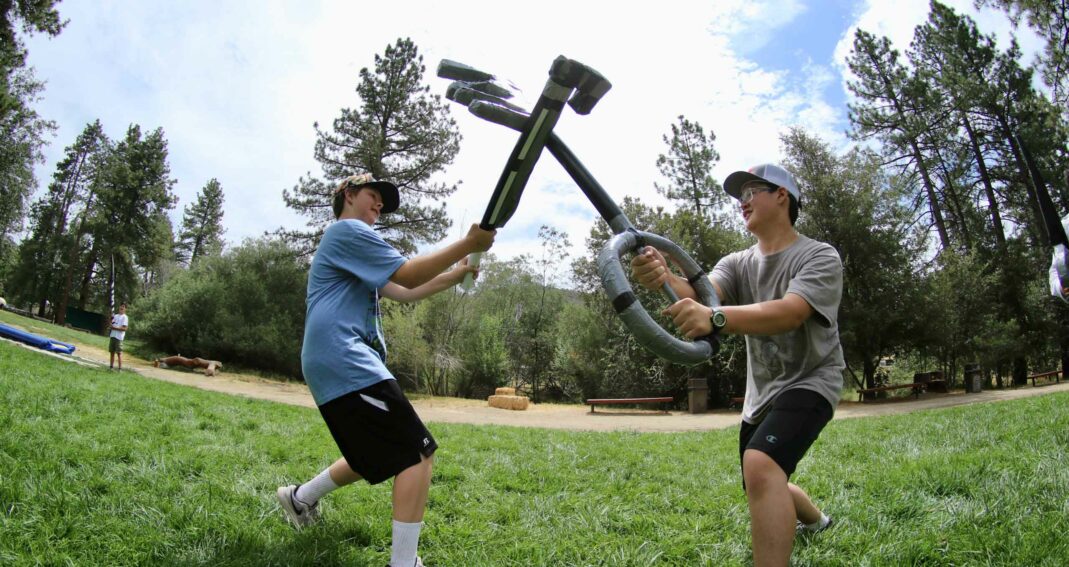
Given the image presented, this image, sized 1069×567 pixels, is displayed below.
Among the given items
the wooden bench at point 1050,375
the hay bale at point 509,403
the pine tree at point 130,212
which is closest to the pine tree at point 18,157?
the pine tree at point 130,212

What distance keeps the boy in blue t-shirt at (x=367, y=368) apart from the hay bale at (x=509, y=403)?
16.2 meters

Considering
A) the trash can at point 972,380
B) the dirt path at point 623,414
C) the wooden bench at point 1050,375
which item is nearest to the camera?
the dirt path at point 623,414

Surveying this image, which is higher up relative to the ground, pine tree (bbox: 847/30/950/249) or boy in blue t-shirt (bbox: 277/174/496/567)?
pine tree (bbox: 847/30/950/249)

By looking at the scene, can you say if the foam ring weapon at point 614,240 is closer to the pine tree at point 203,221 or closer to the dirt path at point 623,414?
the dirt path at point 623,414

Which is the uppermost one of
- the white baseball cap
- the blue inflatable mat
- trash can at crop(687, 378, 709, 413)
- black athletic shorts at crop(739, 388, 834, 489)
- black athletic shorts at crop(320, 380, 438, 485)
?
the white baseball cap

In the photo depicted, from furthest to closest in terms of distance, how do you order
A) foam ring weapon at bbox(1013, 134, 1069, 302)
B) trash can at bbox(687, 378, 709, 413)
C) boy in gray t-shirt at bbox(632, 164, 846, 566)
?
trash can at bbox(687, 378, 709, 413), foam ring weapon at bbox(1013, 134, 1069, 302), boy in gray t-shirt at bbox(632, 164, 846, 566)

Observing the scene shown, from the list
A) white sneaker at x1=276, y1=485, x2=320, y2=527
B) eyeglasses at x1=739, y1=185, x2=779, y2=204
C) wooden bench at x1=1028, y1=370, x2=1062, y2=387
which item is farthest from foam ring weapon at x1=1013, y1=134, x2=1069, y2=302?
wooden bench at x1=1028, y1=370, x2=1062, y2=387

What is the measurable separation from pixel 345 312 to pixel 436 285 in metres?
0.74

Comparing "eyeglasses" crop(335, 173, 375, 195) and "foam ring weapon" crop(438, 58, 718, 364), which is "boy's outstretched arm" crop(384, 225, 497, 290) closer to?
"foam ring weapon" crop(438, 58, 718, 364)

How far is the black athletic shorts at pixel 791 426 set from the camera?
7.81 ft

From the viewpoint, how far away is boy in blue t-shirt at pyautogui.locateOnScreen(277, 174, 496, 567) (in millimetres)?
2707

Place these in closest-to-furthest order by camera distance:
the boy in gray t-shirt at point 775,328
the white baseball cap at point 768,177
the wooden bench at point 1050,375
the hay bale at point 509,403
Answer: the boy in gray t-shirt at point 775,328 < the white baseball cap at point 768,177 < the hay bale at point 509,403 < the wooden bench at point 1050,375

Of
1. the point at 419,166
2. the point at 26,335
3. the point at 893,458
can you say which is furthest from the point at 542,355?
the point at 893,458

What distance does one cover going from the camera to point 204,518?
10.8 ft
